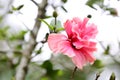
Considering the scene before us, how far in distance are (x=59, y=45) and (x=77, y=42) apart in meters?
0.07

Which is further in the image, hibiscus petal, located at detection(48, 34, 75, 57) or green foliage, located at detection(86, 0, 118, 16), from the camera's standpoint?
green foliage, located at detection(86, 0, 118, 16)

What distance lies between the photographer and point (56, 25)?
1191 mm

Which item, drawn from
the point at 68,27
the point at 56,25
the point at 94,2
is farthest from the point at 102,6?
the point at 68,27

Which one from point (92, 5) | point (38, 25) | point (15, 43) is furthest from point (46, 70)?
point (15, 43)

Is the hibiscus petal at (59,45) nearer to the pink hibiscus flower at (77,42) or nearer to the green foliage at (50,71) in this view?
the pink hibiscus flower at (77,42)

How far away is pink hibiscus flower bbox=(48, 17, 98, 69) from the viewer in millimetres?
1003

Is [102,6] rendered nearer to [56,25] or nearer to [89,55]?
[56,25]

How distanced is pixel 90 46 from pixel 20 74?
18.2 inches

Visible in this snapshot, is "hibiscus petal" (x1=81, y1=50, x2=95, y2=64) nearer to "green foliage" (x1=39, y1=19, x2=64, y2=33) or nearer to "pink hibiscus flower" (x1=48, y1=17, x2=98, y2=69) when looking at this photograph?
"pink hibiscus flower" (x1=48, y1=17, x2=98, y2=69)

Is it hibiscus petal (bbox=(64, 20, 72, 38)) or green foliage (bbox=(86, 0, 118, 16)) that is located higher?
hibiscus petal (bbox=(64, 20, 72, 38))

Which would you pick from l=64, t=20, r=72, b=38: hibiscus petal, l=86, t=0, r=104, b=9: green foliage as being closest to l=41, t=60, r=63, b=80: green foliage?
l=86, t=0, r=104, b=9: green foliage

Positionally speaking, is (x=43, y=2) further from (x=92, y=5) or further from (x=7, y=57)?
(x=7, y=57)

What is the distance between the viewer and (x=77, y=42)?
105 centimetres

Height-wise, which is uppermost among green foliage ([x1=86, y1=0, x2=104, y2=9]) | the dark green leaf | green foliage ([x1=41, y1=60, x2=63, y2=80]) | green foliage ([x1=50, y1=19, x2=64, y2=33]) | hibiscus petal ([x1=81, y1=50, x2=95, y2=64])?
hibiscus petal ([x1=81, y1=50, x2=95, y2=64])
